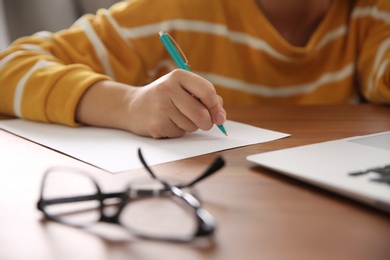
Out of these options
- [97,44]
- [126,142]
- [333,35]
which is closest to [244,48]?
[333,35]

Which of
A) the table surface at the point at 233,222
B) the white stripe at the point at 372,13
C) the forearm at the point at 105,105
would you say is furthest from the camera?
the white stripe at the point at 372,13

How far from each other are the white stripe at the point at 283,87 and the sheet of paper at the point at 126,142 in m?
0.35

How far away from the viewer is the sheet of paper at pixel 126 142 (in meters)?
0.53

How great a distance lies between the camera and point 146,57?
40.3 inches

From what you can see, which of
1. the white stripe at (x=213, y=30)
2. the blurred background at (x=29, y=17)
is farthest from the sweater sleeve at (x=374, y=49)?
the blurred background at (x=29, y=17)

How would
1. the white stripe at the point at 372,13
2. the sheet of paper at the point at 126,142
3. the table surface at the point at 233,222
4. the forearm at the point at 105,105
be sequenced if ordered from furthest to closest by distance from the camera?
the white stripe at the point at 372,13 < the forearm at the point at 105,105 < the sheet of paper at the point at 126,142 < the table surface at the point at 233,222

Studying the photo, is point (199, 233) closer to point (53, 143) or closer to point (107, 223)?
point (107, 223)

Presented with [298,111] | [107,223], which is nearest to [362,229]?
[107,223]

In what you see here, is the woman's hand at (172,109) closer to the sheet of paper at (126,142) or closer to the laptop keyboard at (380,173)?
the sheet of paper at (126,142)

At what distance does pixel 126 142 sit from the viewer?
607 mm

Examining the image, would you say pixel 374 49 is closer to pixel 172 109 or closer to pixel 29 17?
pixel 172 109

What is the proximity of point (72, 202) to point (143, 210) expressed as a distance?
0.06 metres

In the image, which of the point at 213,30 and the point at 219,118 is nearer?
the point at 219,118

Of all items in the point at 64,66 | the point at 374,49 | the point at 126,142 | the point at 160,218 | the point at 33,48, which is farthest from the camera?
the point at 374,49
